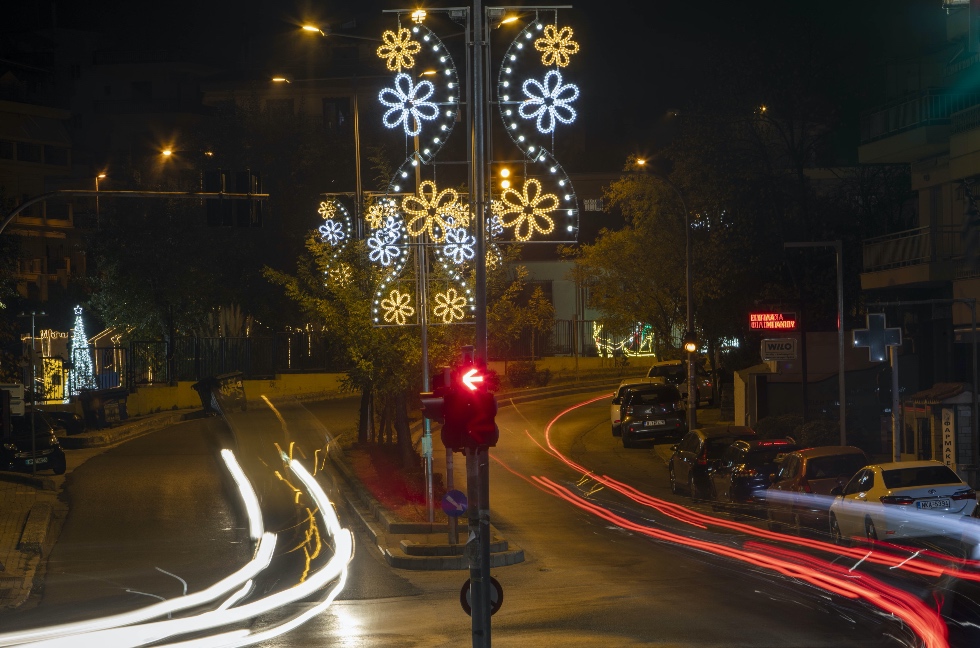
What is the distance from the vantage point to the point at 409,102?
19062 mm

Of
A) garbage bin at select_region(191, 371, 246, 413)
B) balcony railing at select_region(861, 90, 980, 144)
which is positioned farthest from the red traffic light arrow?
garbage bin at select_region(191, 371, 246, 413)

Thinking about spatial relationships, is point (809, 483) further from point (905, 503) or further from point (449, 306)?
point (449, 306)

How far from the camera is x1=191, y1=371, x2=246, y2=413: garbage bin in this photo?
45188 mm

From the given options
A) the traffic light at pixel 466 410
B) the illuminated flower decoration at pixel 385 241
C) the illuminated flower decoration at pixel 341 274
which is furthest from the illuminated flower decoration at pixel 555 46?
the illuminated flower decoration at pixel 341 274

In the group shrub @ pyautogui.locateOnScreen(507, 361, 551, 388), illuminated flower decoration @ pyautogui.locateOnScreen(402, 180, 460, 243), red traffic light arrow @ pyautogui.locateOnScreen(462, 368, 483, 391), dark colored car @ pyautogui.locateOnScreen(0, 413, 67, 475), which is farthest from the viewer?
shrub @ pyautogui.locateOnScreen(507, 361, 551, 388)

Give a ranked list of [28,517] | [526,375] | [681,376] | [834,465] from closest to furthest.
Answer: [834,465], [28,517], [681,376], [526,375]

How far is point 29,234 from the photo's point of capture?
232ft

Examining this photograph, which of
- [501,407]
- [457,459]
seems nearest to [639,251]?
[501,407]

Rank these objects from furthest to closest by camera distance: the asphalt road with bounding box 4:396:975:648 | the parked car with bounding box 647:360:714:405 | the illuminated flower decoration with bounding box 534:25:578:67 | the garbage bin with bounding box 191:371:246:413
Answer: the parked car with bounding box 647:360:714:405
the garbage bin with bounding box 191:371:246:413
the illuminated flower decoration with bounding box 534:25:578:67
the asphalt road with bounding box 4:396:975:648

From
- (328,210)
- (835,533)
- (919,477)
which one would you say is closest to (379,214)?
(328,210)

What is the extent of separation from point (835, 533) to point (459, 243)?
8.27m

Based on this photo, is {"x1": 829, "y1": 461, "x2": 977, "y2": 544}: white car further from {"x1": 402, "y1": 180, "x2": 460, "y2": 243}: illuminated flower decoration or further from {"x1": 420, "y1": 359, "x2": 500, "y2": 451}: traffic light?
{"x1": 420, "y1": 359, "x2": 500, "y2": 451}: traffic light

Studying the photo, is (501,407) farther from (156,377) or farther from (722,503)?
(722,503)

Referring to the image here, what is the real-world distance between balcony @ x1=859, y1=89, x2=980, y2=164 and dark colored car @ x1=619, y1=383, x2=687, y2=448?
10236 millimetres
